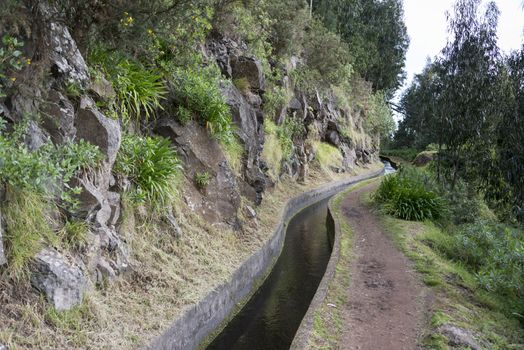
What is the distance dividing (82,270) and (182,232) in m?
2.60

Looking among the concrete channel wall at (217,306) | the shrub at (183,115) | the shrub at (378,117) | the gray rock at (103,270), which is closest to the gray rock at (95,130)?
the gray rock at (103,270)

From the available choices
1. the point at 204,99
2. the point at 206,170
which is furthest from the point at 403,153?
the point at 206,170

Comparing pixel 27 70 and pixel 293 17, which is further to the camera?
pixel 293 17

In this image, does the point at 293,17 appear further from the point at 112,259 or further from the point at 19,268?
the point at 19,268

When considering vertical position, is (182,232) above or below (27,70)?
below

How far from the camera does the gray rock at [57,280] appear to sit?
4.25 meters

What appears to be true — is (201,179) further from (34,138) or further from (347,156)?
(347,156)

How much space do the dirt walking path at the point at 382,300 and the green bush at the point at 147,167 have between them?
3.48 metres

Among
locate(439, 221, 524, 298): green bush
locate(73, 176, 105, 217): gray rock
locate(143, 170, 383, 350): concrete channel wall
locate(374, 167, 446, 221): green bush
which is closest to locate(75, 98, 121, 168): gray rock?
locate(73, 176, 105, 217): gray rock

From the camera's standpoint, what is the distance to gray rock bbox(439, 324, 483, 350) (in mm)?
5291

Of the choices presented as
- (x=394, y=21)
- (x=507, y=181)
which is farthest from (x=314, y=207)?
(x=394, y=21)

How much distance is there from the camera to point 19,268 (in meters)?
4.08

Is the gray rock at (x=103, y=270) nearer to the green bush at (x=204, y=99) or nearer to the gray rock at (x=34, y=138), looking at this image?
the gray rock at (x=34, y=138)

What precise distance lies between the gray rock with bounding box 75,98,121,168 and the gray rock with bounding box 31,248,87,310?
1.65 m
